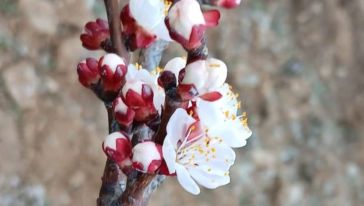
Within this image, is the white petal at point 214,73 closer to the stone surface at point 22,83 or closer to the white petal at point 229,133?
the white petal at point 229,133

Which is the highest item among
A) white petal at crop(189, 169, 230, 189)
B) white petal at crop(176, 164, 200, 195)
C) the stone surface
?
white petal at crop(176, 164, 200, 195)

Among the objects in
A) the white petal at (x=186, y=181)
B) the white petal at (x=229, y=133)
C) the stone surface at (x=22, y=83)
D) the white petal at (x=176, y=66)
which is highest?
the white petal at (x=176, y=66)

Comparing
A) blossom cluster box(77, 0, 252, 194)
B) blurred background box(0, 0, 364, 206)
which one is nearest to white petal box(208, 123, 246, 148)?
blossom cluster box(77, 0, 252, 194)

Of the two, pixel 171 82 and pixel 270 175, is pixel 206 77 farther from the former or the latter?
pixel 270 175

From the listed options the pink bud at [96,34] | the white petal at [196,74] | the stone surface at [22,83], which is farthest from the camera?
the stone surface at [22,83]

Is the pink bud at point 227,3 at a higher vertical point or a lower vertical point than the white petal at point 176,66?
higher

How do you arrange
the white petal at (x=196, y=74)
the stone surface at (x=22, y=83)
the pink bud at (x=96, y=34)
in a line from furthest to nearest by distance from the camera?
the stone surface at (x=22, y=83), the pink bud at (x=96, y=34), the white petal at (x=196, y=74)

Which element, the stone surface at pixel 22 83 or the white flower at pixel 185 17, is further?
the stone surface at pixel 22 83

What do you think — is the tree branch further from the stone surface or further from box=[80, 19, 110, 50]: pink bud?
the stone surface

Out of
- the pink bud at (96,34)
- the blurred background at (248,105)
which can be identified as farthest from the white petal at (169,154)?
the blurred background at (248,105)
